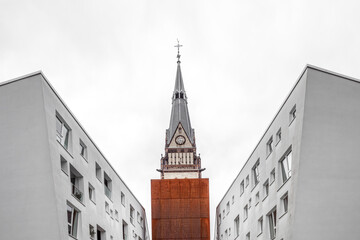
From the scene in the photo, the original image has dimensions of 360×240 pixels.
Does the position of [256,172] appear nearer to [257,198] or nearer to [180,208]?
[257,198]

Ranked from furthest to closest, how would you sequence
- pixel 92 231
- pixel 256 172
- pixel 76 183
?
pixel 256 172 → pixel 92 231 → pixel 76 183

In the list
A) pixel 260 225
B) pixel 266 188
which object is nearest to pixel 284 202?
pixel 266 188

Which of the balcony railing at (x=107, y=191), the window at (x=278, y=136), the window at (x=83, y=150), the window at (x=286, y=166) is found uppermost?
the window at (x=278, y=136)

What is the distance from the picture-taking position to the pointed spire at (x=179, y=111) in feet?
374

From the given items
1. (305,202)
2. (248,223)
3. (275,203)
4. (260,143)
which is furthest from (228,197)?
(305,202)

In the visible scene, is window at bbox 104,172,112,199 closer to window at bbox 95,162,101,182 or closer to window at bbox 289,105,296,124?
window at bbox 95,162,101,182

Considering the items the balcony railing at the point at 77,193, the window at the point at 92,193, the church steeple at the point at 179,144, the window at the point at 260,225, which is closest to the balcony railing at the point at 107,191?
the window at the point at 92,193

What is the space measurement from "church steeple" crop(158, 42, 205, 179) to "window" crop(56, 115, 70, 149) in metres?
82.0

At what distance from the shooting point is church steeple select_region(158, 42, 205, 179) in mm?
109875

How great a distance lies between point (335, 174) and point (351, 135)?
1.97m

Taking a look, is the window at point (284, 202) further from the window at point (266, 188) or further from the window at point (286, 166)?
the window at point (266, 188)

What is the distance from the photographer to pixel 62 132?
27.0 m

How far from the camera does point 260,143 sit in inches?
1308

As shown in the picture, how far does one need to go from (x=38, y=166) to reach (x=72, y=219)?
423 centimetres
